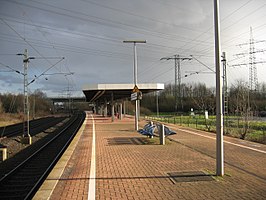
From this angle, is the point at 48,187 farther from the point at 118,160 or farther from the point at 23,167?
the point at 23,167

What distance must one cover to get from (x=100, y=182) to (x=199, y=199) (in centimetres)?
229

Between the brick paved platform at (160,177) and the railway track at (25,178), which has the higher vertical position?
the brick paved platform at (160,177)

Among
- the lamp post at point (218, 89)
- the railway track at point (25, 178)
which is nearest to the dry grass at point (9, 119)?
the railway track at point (25, 178)

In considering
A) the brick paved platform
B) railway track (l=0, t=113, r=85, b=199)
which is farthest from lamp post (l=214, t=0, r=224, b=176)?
railway track (l=0, t=113, r=85, b=199)

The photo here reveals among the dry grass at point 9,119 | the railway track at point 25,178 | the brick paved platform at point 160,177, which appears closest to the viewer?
the brick paved platform at point 160,177

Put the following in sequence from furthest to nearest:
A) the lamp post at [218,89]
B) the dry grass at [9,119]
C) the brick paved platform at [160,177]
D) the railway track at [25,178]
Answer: the dry grass at [9,119] → the railway track at [25,178] → the lamp post at [218,89] → the brick paved platform at [160,177]

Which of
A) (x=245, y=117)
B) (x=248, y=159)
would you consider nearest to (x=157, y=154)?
(x=248, y=159)

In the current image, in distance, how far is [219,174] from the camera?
23.0ft

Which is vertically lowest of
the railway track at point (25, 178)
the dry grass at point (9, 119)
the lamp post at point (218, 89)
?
the railway track at point (25, 178)

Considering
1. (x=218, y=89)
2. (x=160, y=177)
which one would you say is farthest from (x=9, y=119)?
(x=218, y=89)

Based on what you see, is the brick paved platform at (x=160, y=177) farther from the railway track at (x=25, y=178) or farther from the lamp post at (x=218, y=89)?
the railway track at (x=25, y=178)

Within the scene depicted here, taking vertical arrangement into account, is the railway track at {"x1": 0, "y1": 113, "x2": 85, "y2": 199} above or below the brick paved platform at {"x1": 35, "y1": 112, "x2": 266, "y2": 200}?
below

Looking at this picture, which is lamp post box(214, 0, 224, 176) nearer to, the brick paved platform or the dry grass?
the brick paved platform

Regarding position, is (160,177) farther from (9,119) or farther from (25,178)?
(9,119)
